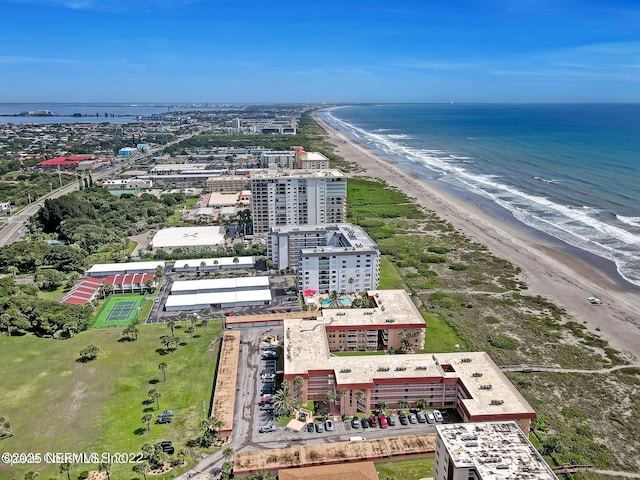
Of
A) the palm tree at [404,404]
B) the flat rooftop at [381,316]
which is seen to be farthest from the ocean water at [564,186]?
the palm tree at [404,404]

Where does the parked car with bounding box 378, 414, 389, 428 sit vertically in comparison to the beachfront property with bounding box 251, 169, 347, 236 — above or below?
below

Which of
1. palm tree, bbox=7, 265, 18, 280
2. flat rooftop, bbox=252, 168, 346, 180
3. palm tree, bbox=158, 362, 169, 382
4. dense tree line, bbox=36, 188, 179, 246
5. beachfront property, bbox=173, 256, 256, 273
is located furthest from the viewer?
dense tree line, bbox=36, 188, 179, 246

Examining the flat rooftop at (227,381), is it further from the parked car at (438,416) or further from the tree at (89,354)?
the parked car at (438,416)

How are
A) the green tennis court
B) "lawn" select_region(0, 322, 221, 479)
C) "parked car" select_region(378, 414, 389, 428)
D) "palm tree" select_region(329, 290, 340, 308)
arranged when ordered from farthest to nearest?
"palm tree" select_region(329, 290, 340, 308) → the green tennis court → "parked car" select_region(378, 414, 389, 428) → "lawn" select_region(0, 322, 221, 479)

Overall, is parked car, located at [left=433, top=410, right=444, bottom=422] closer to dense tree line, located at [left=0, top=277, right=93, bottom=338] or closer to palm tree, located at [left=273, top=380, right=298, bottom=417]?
palm tree, located at [left=273, top=380, right=298, bottom=417]

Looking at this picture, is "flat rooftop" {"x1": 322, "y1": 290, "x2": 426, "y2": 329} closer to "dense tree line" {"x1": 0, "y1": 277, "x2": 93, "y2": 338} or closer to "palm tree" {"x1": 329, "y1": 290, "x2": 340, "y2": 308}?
"palm tree" {"x1": 329, "y1": 290, "x2": 340, "y2": 308}

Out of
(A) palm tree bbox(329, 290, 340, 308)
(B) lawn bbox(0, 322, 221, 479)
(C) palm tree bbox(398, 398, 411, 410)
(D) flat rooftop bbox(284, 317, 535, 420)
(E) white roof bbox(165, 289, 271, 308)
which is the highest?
(D) flat rooftop bbox(284, 317, 535, 420)

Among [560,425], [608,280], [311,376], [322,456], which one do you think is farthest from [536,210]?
[322,456]

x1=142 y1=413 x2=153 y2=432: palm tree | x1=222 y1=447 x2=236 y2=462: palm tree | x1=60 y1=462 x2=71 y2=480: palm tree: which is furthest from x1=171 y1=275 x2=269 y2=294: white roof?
x1=60 y1=462 x2=71 y2=480: palm tree

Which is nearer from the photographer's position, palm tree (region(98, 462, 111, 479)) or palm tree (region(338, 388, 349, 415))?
palm tree (region(98, 462, 111, 479))
